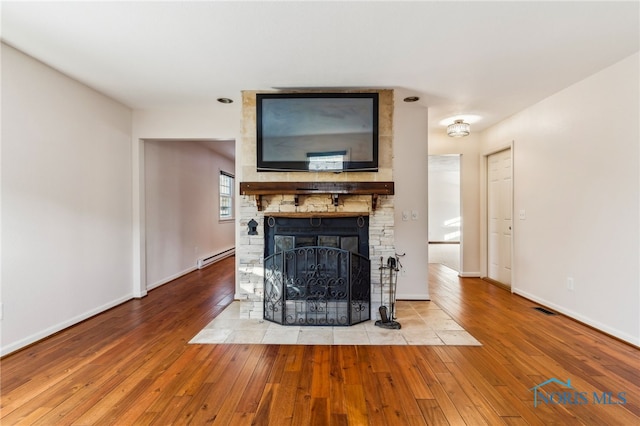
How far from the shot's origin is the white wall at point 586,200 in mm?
2439

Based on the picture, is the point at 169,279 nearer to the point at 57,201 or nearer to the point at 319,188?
the point at 57,201

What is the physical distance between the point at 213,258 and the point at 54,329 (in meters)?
3.39

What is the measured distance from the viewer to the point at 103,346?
2.41 m

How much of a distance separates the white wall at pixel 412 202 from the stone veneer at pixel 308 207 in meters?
0.69

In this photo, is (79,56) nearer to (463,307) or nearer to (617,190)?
(463,307)

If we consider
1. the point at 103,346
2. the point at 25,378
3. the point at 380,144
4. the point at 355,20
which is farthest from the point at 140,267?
the point at 355,20

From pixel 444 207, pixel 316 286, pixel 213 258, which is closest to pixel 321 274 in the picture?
pixel 316 286

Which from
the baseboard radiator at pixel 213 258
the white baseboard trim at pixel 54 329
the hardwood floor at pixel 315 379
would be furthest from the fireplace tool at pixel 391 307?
the baseboard radiator at pixel 213 258

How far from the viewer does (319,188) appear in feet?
9.39

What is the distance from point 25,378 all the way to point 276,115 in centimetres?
286

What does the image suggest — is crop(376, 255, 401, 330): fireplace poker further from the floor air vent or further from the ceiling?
the ceiling

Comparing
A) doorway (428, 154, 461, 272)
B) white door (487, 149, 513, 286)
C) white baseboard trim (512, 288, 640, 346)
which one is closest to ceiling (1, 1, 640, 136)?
white door (487, 149, 513, 286)

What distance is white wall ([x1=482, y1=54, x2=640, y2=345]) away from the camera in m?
2.44

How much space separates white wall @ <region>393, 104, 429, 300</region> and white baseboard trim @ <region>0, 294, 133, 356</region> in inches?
Result: 138
